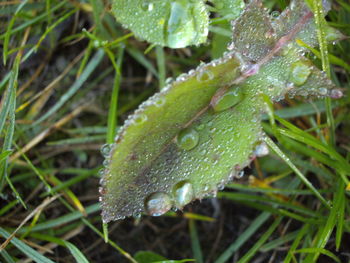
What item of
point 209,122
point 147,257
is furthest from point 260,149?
point 147,257

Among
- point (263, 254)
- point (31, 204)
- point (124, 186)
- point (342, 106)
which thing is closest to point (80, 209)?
point (31, 204)

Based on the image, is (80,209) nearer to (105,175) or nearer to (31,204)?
(31,204)

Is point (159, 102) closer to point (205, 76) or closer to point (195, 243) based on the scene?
point (205, 76)

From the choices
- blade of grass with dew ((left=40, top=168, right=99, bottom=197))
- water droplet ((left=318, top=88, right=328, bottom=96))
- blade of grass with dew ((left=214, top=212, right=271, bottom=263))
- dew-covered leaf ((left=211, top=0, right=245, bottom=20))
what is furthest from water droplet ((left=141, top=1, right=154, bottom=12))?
blade of grass with dew ((left=214, top=212, right=271, bottom=263))

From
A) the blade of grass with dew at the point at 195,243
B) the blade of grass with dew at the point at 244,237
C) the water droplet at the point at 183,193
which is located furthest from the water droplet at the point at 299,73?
the blade of grass with dew at the point at 195,243

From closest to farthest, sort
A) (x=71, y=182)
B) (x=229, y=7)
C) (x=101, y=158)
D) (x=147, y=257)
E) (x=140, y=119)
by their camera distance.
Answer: (x=140, y=119)
(x=229, y=7)
(x=147, y=257)
(x=71, y=182)
(x=101, y=158)

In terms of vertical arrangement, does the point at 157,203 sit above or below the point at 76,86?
below
